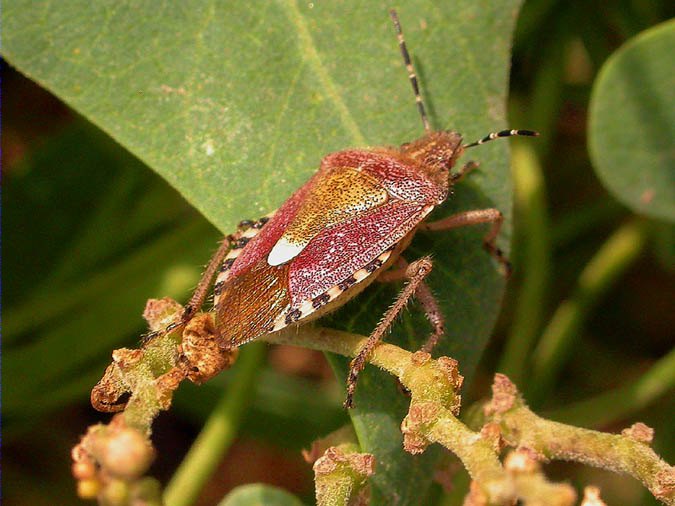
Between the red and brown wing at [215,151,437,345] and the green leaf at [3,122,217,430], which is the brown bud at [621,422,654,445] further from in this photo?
the green leaf at [3,122,217,430]

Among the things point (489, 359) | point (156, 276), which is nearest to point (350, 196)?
point (156, 276)

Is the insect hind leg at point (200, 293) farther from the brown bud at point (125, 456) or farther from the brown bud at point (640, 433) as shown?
the brown bud at point (640, 433)

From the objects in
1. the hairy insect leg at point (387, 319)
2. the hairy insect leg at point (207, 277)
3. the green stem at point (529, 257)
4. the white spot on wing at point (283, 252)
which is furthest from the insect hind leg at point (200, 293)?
the green stem at point (529, 257)

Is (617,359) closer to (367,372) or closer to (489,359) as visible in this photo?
(489,359)

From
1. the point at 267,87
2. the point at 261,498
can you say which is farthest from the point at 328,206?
the point at 261,498

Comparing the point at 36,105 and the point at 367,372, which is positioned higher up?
the point at 36,105

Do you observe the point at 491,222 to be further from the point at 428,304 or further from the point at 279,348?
the point at 279,348

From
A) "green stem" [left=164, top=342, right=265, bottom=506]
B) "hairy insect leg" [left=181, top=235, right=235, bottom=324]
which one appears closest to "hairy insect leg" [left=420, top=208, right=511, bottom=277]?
"hairy insect leg" [left=181, top=235, right=235, bottom=324]
